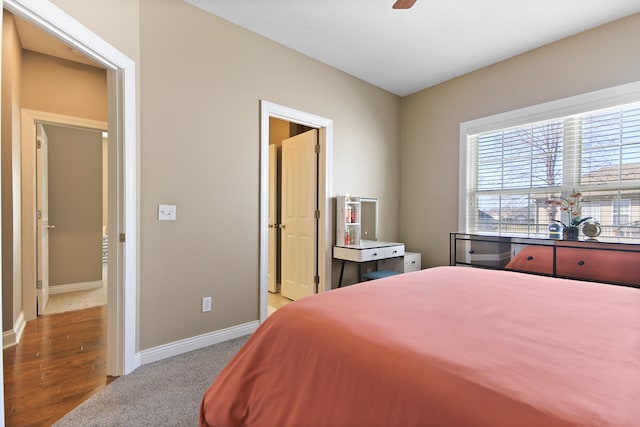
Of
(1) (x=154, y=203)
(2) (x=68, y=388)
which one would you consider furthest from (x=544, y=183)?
(2) (x=68, y=388)

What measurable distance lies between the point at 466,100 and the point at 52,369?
454 centimetres

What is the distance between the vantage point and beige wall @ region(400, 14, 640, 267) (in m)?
2.56

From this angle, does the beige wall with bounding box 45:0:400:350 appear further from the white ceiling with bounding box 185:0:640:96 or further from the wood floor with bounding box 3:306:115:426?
the wood floor with bounding box 3:306:115:426

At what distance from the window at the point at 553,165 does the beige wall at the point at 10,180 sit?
4.35 m

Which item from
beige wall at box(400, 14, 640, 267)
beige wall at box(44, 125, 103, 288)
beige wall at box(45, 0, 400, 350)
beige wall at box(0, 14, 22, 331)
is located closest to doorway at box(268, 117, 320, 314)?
beige wall at box(45, 0, 400, 350)

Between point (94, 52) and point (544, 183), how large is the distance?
382cm

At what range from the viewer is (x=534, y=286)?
1595 millimetres

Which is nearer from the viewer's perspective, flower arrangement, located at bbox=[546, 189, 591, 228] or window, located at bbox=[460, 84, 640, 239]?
window, located at bbox=[460, 84, 640, 239]

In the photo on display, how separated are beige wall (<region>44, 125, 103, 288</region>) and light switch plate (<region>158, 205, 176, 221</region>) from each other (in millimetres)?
2815

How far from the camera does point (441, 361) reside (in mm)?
803

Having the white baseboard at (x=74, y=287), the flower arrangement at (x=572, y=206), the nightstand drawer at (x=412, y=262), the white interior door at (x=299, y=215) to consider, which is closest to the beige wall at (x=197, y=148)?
the white interior door at (x=299, y=215)

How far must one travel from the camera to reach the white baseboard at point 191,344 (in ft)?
7.26

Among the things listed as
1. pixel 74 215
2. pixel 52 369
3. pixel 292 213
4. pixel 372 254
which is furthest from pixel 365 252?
pixel 74 215

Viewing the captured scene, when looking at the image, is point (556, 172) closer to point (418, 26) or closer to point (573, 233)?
point (573, 233)
